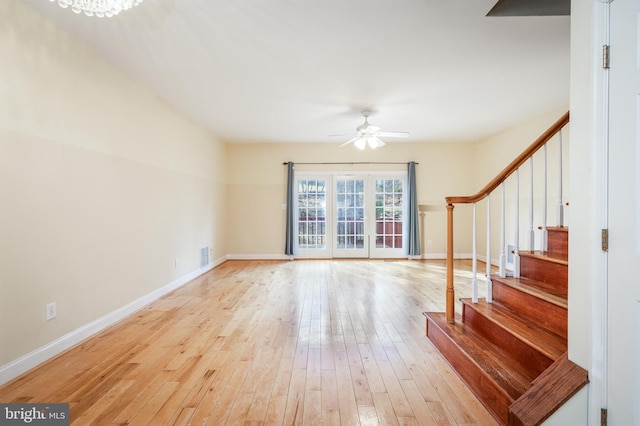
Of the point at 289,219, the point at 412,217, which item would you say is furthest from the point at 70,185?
the point at 412,217

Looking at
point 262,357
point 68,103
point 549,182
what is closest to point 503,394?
point 262,357

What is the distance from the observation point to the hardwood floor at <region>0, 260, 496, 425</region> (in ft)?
5.52

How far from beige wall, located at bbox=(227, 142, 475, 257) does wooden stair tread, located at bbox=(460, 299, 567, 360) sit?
177 inches

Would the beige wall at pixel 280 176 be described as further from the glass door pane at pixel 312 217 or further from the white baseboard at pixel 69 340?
the white baseboard at pixel 69 340

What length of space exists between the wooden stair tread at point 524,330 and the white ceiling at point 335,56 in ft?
7.28

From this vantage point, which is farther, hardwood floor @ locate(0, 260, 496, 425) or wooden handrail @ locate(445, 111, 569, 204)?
wooden handrail @ locate(445, 111, 569, 204)

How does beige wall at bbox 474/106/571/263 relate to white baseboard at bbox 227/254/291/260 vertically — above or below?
above

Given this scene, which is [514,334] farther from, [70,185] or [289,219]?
[289,219]

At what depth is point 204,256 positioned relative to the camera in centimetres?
533

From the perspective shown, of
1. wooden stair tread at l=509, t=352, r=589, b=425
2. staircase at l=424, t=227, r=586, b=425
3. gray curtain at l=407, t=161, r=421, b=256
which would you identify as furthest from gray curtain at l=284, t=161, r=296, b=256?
wooden stair tread at l=509, t=352, r=589, b=425

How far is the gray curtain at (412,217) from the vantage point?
6406 millimetres

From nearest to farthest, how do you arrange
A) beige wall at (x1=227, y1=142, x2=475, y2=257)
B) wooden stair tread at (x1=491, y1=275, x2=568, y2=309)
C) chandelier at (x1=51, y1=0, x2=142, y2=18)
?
chandelier at (x1=51, y1=0, x2=142, y2=18) → wooden stair tread at (x1=491, y1=275, x2=568, y2=309) → beige wall at (x1=227, y1=142, x2=475, y2=257)

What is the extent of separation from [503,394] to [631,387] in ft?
1.79

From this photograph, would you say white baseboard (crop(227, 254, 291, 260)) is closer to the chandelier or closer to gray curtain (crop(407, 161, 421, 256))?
gray curtain (crop(407, 161, 421, 256))
